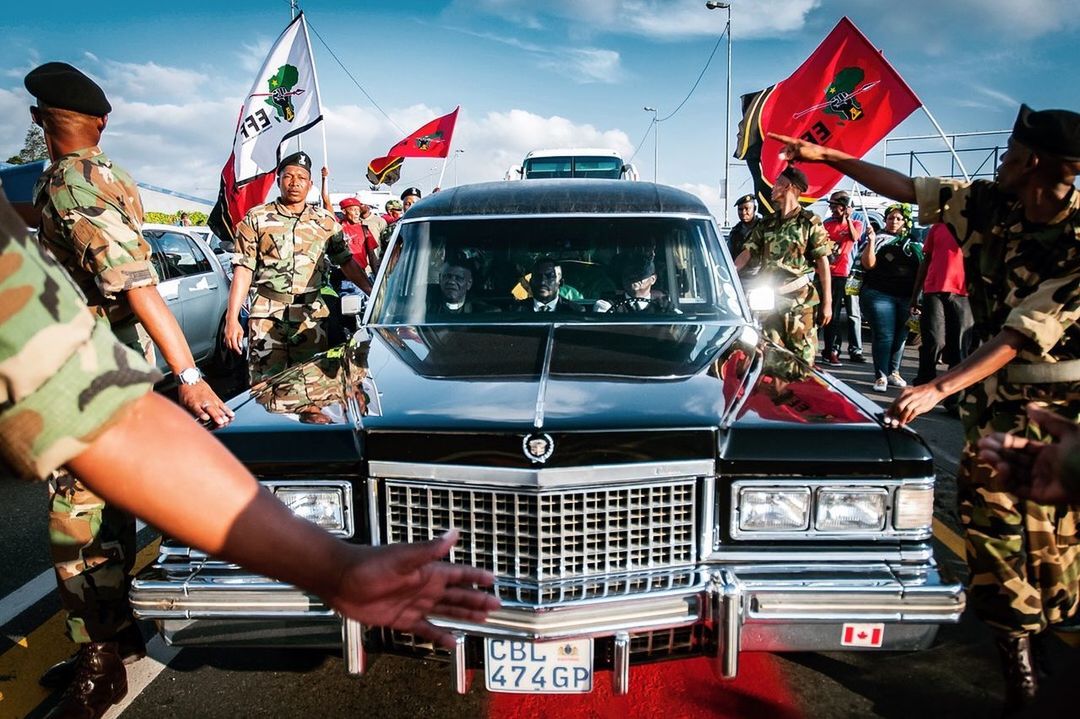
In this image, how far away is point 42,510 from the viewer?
4.73 metres

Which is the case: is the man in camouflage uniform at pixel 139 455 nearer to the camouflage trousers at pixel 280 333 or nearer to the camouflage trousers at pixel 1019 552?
the camouflage trousers at pixel 1019 552

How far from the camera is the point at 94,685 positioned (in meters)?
2.59

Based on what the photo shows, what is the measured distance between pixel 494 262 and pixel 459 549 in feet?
5.59

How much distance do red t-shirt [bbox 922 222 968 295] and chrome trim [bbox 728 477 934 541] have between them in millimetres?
5712

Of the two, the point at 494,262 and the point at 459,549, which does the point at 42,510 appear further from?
the point at 459,549

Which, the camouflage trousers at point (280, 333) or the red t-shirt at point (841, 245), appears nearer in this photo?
Result: the camouflage trousers at point (280, 333)

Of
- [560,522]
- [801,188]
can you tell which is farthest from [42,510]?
[801,188]

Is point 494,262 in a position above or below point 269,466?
above

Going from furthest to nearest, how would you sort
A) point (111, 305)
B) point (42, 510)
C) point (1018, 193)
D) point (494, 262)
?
point (42, 510) → point (494, 262) → point (111, 305) → point (1018, 193)

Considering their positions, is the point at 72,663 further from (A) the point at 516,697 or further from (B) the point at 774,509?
(B) the point at 774,509

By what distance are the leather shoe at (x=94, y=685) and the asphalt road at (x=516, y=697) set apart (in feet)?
0.23

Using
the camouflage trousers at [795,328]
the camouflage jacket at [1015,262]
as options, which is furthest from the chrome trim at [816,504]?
the camouflage trousers at [795,328]

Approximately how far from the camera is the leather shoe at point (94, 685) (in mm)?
2535

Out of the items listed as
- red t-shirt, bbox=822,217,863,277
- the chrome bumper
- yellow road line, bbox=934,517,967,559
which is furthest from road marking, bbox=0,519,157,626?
red t-shirt, bbox=822,217,863,277
